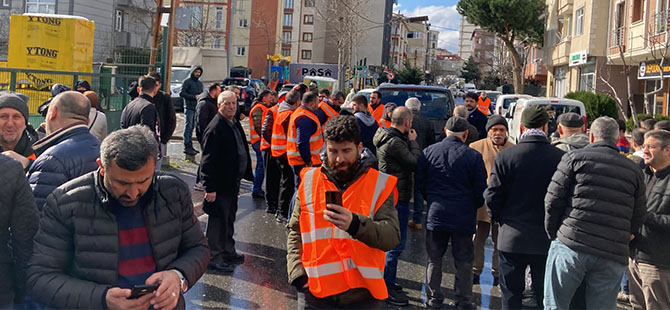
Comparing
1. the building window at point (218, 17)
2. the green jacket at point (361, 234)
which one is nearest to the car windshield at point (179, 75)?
the green jacket at point (361, 234)

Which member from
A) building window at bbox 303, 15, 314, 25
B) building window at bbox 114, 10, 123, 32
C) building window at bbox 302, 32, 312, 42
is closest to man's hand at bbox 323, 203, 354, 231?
building window at bbox 114, 10, 123, 32

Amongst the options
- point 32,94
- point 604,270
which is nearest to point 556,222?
point 604,270

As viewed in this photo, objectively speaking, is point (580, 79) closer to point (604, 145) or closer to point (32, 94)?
point (32, 94)

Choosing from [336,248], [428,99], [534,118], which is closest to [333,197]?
[336,248]

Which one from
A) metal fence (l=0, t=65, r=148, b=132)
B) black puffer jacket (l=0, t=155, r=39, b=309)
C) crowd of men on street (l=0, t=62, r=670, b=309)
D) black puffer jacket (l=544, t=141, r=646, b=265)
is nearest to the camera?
crowd of men on street (l=0, t=62, r=670, b=309)

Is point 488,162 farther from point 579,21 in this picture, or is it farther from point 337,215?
point 579,21

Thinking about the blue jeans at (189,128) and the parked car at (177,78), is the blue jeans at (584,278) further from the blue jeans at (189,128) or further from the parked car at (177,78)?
the parked car at (177,78)

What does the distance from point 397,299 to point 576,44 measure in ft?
102

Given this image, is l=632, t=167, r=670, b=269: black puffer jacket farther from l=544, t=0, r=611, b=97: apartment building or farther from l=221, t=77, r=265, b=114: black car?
l=544, t=0, r=611, b=97: apartment building

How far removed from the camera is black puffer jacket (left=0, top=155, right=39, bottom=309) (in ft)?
10.2

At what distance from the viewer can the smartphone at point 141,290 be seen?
104 inches

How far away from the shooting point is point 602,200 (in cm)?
448

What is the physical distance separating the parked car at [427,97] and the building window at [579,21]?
24495mm

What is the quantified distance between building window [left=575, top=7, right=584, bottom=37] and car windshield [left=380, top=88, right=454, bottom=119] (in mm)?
24519
